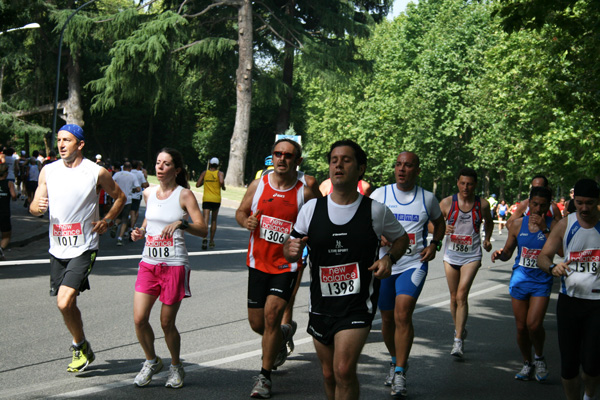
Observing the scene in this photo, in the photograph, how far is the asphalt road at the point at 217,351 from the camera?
5.96 metres

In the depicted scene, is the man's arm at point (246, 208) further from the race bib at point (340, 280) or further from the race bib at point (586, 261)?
the race bib at point (586, 261)

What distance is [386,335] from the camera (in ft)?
22.1

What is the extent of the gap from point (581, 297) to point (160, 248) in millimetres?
3168

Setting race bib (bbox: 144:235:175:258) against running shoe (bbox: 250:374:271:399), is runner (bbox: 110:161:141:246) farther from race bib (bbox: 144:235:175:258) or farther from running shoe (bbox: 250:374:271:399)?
running shoe (bbox: 250:374:271:399)

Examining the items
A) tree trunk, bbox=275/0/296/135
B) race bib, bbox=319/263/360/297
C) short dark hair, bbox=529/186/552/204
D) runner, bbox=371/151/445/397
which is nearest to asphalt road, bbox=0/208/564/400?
runner, bbox=371/151/445/397

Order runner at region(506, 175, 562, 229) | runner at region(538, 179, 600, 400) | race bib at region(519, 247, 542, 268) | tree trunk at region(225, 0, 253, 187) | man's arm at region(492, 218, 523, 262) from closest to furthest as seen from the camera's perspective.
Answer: runner at region(538, 179, 600, 400)
race bib at region(519, 247, 542, 268)
man's arm at region(492, 218, 523, 262)
runner at region(506, 175, 562, 229)
tree trunk at region(225, 0, 253, 187)

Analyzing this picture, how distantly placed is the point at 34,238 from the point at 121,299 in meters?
8.01

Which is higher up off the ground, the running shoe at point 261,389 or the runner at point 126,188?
the runner at point 126,188

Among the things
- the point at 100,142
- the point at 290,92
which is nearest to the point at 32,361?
the point at 290,92

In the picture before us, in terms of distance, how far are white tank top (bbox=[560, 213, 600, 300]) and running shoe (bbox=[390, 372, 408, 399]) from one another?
4.64 ft

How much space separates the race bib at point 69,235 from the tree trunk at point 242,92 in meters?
31.6

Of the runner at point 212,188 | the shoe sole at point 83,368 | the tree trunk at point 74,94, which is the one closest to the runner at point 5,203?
the runner at point 212,188

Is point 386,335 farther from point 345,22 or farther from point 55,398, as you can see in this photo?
point 345,22

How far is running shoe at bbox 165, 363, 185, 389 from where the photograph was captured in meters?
5.85
